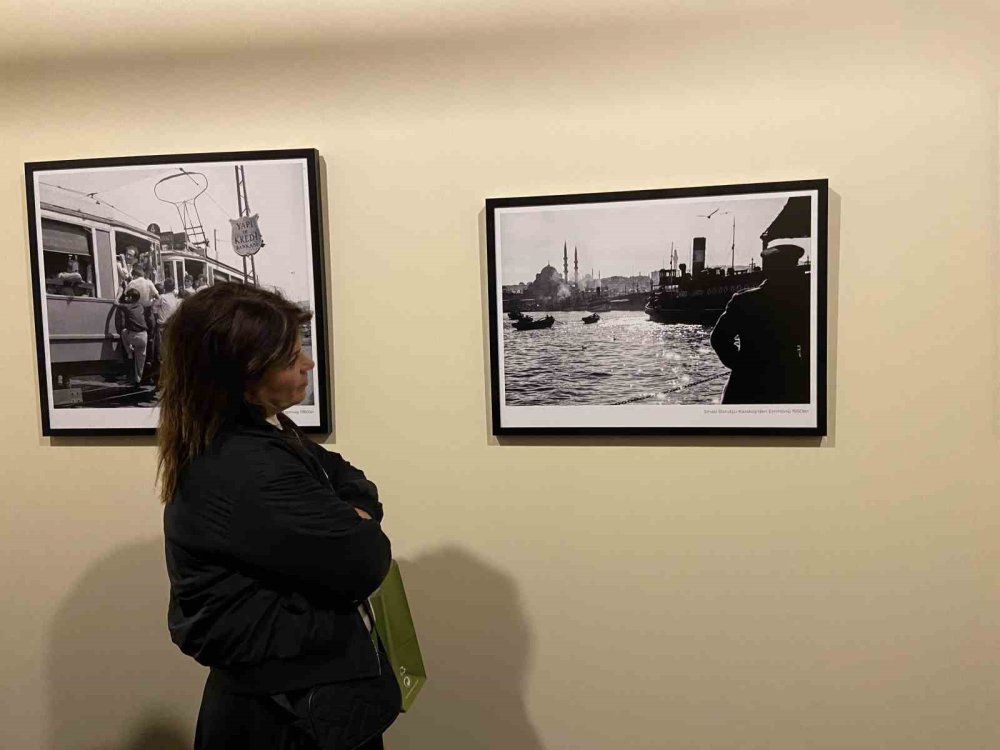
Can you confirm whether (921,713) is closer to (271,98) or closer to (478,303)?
(478,303)

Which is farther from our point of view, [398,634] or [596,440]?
[596,440]

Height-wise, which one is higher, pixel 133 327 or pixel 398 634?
pixel 133 327

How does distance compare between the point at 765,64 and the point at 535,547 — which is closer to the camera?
the point at 765,64

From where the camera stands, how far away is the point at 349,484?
130cm

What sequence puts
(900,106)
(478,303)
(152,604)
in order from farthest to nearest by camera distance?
(152,604), (478,303), (900,106)

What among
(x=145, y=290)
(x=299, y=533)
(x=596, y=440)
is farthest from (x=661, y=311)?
(x=145, y=290)

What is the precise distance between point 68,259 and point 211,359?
0.85m

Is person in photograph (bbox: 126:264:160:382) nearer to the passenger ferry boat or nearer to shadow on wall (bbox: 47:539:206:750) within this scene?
the passenger ferry boat

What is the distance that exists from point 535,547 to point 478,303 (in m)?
0.58

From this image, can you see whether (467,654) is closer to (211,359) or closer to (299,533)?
(299,533)

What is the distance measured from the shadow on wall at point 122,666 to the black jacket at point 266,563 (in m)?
0.67

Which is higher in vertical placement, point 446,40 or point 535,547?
point 446,40

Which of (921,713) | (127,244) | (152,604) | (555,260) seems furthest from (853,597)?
(127,244)

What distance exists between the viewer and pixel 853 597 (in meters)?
1.60
